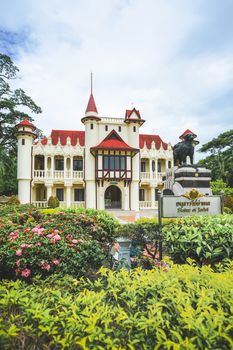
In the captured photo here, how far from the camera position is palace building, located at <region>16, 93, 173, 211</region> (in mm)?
24359

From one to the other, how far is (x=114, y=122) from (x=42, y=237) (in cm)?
2365

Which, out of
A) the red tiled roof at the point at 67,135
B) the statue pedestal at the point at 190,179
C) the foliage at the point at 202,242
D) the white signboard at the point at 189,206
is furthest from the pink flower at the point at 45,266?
the red tiled roof at the point at 67,135

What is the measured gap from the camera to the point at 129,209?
25094mm

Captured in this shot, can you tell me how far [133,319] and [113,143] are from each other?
2396cm

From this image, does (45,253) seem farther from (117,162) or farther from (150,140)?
(150,140)

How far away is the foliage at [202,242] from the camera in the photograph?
431 cm

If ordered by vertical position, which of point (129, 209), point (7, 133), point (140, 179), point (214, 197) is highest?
point (7, 133)

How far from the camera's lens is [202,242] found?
4.34m

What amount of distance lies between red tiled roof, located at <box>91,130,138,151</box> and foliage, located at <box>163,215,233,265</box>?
20.1 metres

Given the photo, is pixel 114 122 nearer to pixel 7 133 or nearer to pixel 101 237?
pixel 7 133

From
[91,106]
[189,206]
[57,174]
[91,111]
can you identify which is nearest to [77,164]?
[57,174]

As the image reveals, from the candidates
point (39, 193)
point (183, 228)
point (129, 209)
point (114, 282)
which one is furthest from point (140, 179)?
point (114, 282)

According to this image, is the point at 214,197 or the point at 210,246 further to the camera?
the point at 214,197

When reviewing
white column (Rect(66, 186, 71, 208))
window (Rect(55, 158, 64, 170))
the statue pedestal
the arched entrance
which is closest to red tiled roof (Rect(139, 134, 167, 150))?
the arched entrance
